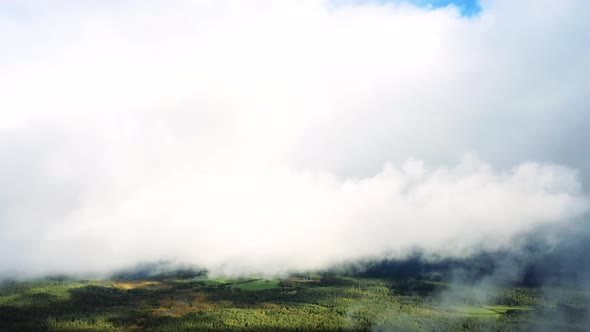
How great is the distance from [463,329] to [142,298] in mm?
121280

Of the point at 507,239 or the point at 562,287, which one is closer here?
the point at 562,287

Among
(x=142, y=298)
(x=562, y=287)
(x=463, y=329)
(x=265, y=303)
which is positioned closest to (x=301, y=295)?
(x=265, y=303)

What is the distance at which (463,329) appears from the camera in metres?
101

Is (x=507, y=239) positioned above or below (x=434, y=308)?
above

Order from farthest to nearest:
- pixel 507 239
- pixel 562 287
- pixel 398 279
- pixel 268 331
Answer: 1. pixel 398 279
2. pixel 507 239
3. pixel 562 287
4. pixel 268 331

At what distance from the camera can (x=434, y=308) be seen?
128375 millimetres

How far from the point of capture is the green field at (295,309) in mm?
107938

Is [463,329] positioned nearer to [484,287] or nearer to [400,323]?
[400,323]

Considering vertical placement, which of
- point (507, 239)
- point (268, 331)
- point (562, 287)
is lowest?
point (268, 331)

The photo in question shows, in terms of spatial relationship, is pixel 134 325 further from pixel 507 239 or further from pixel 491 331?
pixel 507 239

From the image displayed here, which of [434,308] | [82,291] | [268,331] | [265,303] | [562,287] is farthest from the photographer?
[82,291]

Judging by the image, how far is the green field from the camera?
354 ft

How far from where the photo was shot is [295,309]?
5330 inches

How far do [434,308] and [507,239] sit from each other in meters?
34.8
